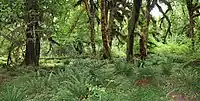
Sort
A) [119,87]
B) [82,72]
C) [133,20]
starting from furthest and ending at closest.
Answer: [133,20], [82,72], [119,87]

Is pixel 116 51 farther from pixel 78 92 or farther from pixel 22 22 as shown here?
pixel 78 92

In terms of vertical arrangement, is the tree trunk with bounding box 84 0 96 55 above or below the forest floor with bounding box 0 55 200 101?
above

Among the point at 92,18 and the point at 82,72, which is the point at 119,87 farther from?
the point at 92,18

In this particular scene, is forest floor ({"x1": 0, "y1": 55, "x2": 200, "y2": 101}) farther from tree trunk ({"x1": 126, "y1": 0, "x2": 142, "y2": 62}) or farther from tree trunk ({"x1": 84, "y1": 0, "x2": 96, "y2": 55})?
tree trunk ({"x1": 84, "y1": 0, "x2": 96, "y2": 55})

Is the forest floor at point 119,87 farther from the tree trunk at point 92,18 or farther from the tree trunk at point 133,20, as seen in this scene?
the tree trunk at point 92,18

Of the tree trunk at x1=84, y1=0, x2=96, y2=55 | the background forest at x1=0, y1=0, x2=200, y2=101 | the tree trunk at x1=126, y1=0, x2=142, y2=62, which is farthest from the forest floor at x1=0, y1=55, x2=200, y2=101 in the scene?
the tree trunk at x1=84, y1=0, x2=96, y2=55

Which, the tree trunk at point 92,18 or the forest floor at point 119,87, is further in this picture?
the tree trunk at point 92,18

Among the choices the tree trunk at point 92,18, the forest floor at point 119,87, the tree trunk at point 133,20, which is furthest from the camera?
the tree trunk at point 92,18

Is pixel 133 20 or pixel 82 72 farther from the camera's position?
pixel 133 20

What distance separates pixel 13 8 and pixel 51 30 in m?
1.58

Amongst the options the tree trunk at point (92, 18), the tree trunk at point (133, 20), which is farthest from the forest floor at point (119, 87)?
the tree trunk at point (92, 18)

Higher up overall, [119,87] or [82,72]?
[82,72]

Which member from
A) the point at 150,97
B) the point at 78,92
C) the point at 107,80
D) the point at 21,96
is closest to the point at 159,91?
the point at 150,97

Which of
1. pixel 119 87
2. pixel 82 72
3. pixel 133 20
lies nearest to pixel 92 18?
pixel 133 20
